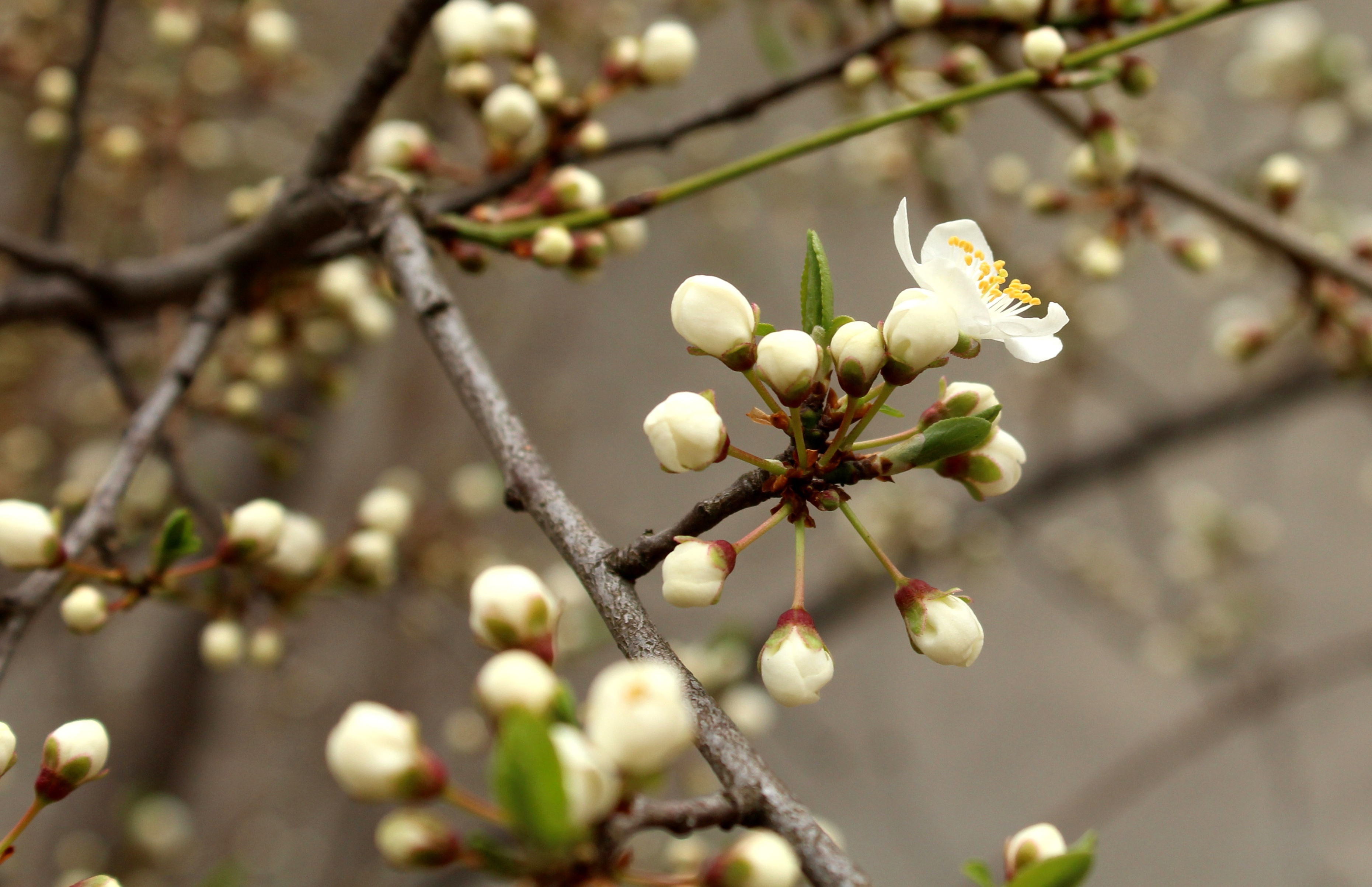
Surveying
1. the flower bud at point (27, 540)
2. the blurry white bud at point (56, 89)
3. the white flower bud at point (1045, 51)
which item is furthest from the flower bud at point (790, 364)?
the blurry white bud at point (56, 89)

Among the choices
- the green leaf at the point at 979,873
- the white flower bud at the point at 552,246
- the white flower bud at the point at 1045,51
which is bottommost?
the green leaf at the point at 979,873

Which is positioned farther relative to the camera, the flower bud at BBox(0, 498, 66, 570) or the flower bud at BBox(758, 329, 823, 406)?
the flower bud at BBox(0, 498, 66, 570)

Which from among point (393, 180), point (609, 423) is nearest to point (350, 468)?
point (609, 423)

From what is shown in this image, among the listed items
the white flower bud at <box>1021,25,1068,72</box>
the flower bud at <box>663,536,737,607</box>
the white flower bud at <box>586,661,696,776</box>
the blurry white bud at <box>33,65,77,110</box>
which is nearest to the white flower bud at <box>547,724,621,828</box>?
the white flower bud at <box>586,661,696,776</box>

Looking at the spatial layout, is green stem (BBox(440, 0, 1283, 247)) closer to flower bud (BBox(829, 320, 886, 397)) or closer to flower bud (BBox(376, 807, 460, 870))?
flower bud (BBox(829, 320, 886, 397))

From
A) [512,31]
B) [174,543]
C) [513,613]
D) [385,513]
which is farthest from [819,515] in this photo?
[513,613]

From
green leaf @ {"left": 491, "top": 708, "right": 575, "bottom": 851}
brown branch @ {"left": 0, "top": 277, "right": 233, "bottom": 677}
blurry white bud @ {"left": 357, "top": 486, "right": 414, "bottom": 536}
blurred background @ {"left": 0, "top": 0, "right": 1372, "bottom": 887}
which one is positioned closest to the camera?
green leaf @ {"left": 491, "top": 708, "right": 575, "bottom": 851}

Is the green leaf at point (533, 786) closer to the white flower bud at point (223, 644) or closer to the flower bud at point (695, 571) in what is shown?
the flower bud at point (695, 571)

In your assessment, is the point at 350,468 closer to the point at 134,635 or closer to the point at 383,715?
the point at 134,635
